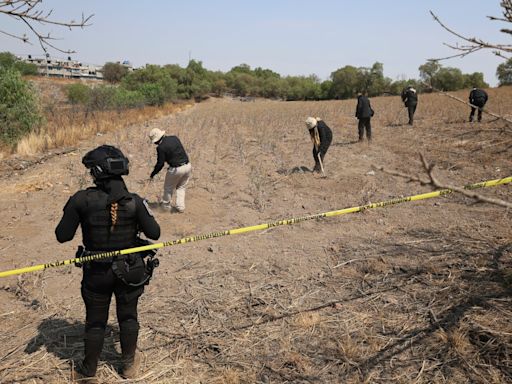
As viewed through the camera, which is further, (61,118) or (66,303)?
(61,118)

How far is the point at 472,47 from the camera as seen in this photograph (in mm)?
2605

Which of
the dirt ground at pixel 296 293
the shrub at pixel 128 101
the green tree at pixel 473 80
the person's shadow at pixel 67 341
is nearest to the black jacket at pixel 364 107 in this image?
the dirt ground at pixel 296 293

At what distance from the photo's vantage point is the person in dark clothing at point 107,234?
275 cm

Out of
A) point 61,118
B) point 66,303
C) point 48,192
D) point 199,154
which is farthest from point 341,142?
point 61,118

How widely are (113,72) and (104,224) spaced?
7589cm

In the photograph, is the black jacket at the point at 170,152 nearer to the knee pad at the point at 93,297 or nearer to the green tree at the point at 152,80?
the knee pad at the point at 93,297

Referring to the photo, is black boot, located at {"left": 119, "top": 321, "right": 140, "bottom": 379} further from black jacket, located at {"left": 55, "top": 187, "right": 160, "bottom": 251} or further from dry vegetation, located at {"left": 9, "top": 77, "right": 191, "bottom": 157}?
dry vegetation, located at {"left": 9, "top": 77, "right": 191, "bottom": 157}

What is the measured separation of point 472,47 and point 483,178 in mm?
6811

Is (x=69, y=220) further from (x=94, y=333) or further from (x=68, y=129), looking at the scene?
(x=68, y=129)

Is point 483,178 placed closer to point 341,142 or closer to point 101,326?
point 341,142

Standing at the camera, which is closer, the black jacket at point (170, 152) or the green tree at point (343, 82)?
the black jacket at point (170, 152)

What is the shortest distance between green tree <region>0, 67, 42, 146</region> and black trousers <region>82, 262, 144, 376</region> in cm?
1168

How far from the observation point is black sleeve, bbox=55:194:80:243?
108 inches

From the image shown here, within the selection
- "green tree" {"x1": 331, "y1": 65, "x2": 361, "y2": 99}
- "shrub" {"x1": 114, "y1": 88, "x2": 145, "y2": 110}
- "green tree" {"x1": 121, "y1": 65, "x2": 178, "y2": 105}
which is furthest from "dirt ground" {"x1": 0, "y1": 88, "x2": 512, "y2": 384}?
"green tree" {"x1": 331, "y1": 65, "x2": 361, "y2": 99}
